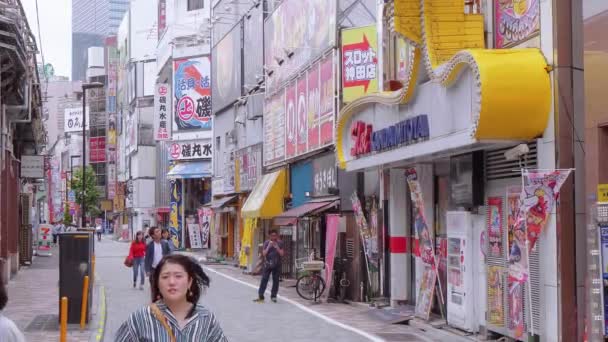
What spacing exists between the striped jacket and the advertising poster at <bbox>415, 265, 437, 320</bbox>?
1346 cm

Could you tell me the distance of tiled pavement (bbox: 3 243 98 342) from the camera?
15.9 meters

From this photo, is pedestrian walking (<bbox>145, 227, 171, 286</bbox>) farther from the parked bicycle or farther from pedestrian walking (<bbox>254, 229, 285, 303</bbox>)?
the parked bicycle

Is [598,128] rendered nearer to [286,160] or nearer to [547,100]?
[547,100]

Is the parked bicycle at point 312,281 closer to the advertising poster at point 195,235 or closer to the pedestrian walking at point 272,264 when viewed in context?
the pedestrian walking at point 272,264

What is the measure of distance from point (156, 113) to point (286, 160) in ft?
145

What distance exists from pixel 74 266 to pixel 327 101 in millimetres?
11312

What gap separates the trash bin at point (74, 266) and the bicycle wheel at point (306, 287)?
7888 mm

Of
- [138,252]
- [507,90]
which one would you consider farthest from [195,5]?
[507,90]

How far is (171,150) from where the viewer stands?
69.5m

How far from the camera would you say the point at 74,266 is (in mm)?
16531

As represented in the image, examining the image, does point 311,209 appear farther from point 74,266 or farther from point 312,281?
point 74,266

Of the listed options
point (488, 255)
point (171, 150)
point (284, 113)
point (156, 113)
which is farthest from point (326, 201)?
point (156, 113)

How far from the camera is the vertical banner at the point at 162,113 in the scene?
74.1m

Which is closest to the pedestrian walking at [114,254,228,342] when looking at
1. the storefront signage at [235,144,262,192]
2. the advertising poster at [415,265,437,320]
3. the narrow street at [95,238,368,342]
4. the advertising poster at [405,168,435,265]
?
the narrow street at [95,238,368,342]
